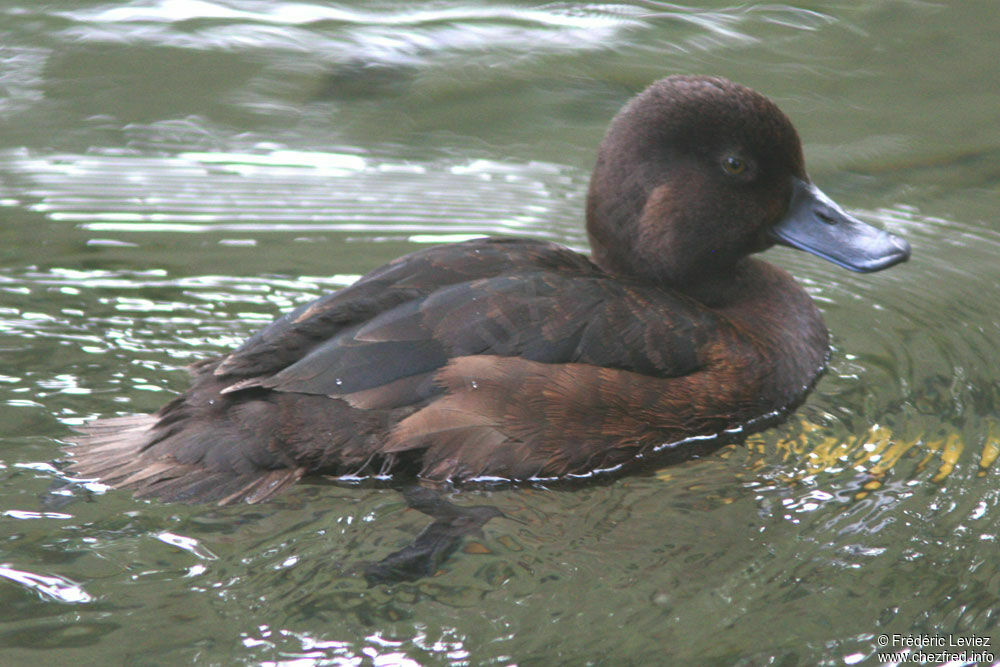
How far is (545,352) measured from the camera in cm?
349

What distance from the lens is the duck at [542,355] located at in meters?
Answer: 3.38

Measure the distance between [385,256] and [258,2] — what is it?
250 cm

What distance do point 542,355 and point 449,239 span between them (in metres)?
1.81

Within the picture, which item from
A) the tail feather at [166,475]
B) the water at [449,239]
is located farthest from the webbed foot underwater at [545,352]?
the water at [449,239]

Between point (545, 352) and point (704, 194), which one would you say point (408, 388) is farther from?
point (704, 194)

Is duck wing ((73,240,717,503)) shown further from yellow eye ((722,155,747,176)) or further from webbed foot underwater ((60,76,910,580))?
yellow eye ((722,155,747,176))

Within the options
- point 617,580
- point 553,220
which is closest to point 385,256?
point 553,220

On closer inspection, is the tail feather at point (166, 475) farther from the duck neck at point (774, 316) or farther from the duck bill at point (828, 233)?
the duck bill at point (828, 233)

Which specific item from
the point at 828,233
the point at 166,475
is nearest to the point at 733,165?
the point at 828,233

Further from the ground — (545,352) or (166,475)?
(545,352)

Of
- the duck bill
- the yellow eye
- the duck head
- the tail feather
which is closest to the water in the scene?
the tail feather

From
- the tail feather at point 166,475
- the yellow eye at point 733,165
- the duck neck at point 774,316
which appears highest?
the yellow eye at point 733,165

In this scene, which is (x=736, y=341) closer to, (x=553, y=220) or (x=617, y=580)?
(x=617, y=580)

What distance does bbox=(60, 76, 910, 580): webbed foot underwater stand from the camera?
338cm
